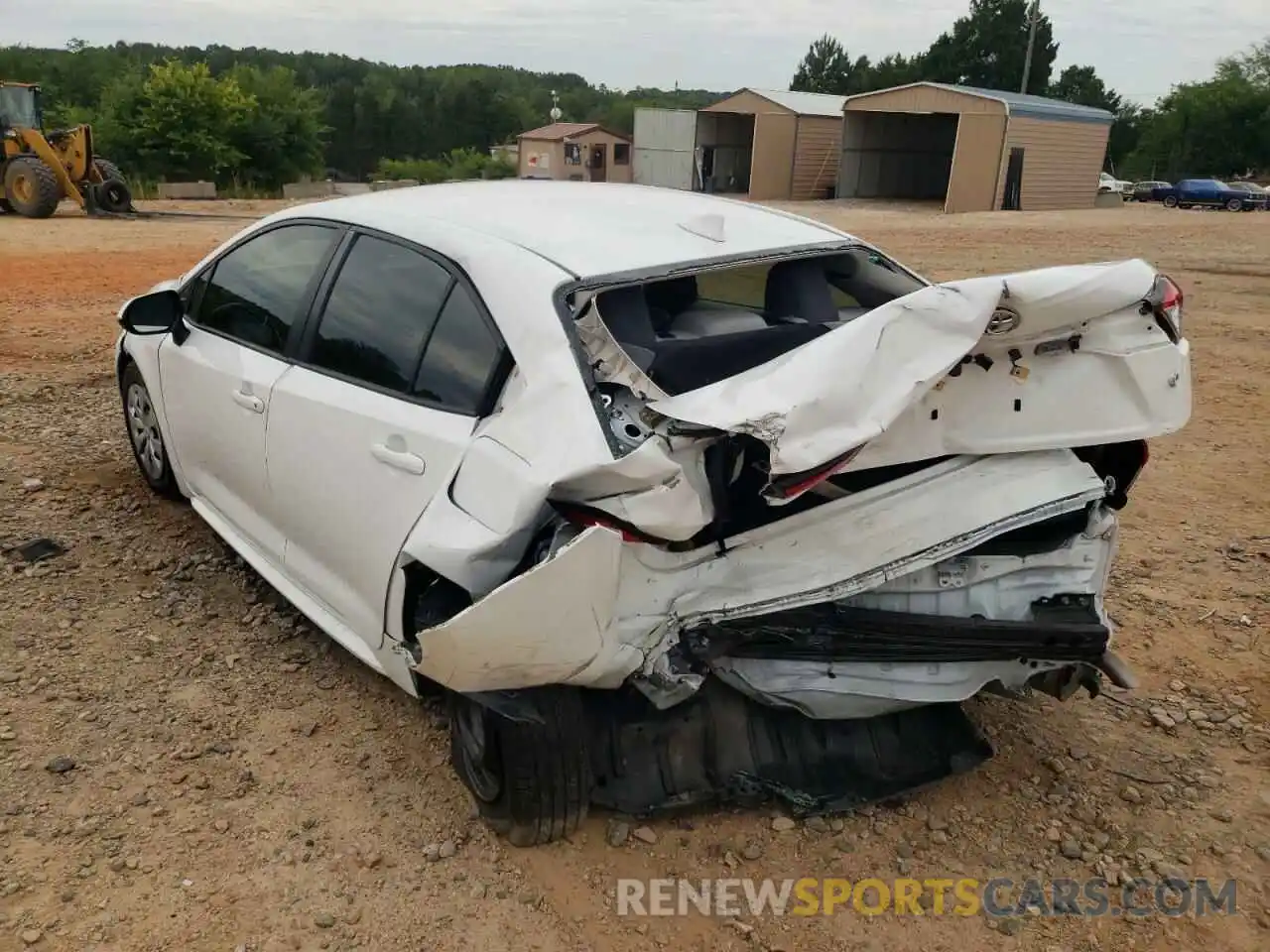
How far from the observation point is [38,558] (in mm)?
4441

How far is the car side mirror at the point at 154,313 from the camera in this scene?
13.5 ft

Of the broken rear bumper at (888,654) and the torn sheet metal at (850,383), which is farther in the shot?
the broken rear bumper at (888,654)

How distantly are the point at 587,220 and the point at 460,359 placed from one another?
0.68 metres

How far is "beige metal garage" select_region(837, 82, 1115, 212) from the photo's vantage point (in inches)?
1107

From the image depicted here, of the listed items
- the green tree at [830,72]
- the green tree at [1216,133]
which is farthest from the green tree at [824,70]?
the green tree at [1216,133]

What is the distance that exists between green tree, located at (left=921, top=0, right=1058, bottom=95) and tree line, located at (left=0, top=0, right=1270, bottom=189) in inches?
3.3

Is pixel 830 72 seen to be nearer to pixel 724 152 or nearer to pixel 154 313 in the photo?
pixel 724 152

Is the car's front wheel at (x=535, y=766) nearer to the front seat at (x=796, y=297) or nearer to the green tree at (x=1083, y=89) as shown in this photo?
the front seat at (x=796, y=297)

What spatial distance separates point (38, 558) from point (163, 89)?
37.0m

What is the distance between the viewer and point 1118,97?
70750 millimetres

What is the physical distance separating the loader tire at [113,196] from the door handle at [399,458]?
19.8 metres

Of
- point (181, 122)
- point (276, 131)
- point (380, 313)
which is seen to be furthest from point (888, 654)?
point (276, 131)

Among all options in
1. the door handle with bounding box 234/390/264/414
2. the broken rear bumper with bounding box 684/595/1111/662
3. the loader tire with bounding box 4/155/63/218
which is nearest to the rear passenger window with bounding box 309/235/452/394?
the door handle with bounding box 234/390/264/414

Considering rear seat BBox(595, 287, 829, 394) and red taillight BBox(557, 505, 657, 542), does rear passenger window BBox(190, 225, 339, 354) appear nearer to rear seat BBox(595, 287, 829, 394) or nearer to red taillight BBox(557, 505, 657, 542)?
rear seat BBox(595, 287, 829, 394)
